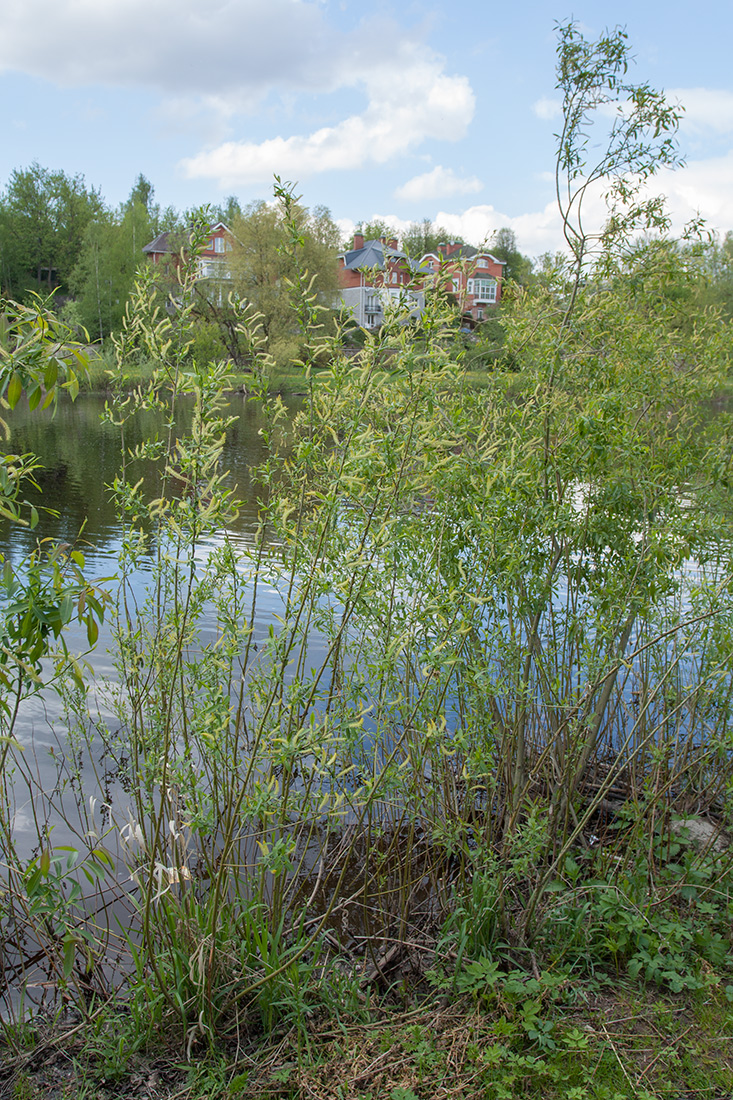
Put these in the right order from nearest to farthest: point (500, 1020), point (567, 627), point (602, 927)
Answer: point (500, 1020) < point (602, 927) < point (567, 627)

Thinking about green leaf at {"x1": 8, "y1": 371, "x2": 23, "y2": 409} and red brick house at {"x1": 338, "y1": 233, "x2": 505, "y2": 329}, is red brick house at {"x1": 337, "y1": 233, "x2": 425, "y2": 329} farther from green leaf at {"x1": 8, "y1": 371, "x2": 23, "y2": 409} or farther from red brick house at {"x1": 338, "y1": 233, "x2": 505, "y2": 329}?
green leaf at {"x1": 8, "y1": 371, "x2": 23, "y2": 409}

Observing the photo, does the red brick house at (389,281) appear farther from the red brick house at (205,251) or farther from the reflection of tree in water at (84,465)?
the reflection of tree in water at (84,465)

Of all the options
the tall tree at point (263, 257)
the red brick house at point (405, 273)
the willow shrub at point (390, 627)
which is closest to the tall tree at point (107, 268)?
the tall tree at point (263, 257)

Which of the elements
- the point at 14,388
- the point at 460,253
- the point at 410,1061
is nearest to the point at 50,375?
the point at 14,388

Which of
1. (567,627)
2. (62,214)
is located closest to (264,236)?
(62,214)

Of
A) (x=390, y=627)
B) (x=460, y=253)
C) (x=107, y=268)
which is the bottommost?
(x=390, y=627)

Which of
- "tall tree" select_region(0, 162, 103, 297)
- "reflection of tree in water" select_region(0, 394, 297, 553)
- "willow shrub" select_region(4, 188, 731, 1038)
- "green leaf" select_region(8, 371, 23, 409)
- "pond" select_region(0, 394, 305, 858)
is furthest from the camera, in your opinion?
"tall tree" select_region(0, 162, 103, 297)

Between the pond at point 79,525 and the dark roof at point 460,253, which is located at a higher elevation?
the dark roof at point 460,253

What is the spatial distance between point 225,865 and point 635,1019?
1.81 meters

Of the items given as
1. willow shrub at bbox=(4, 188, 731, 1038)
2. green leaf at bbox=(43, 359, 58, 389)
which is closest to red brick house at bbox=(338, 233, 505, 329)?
willow shrub at bbox=(4, 188, 731, 1038)

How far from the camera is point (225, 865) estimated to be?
2.69 meters

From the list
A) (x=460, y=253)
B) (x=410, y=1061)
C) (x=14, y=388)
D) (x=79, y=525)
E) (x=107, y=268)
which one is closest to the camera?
(x=14, y=388)

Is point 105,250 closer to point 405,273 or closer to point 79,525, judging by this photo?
point 79,525

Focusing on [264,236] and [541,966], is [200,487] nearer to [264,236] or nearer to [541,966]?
[541,966]
